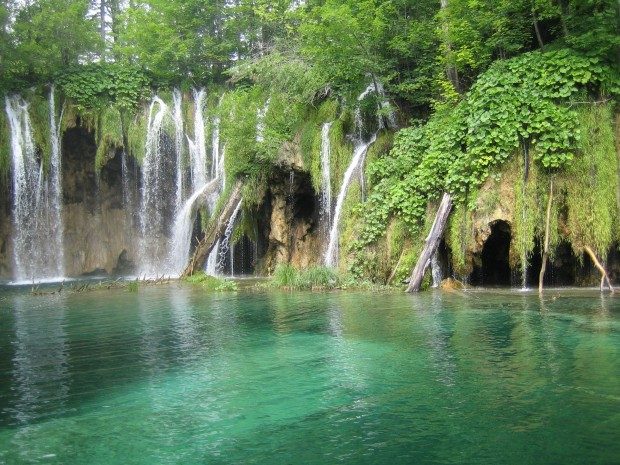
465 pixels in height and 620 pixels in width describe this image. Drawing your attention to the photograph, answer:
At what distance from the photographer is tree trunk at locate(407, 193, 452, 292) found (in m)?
13.3

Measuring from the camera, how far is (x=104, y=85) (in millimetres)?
24953

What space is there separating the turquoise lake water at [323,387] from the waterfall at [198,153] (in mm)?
14270

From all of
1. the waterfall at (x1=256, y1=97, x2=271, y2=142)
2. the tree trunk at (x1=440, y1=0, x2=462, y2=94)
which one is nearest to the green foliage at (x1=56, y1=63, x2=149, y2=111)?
the waterfall at (x1=256, y1=97, x2=271, y2=142)

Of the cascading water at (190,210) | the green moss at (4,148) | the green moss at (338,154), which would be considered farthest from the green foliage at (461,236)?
the green moss at (4,148)

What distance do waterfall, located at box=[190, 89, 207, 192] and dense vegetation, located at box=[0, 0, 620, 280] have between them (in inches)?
87.2

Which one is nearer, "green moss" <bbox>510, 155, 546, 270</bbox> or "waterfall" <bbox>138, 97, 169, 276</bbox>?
"green moss" <bbox>510, 155, 546, 270</bbox>

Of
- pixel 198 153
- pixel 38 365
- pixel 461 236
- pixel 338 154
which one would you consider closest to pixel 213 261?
pixel 198 153

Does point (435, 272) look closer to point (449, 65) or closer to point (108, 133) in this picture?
point (449, 65)

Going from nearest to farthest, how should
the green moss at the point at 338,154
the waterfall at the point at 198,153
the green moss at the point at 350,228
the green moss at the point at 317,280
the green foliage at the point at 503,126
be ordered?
the green foliage at the point at 503,126 < the green moss at the point at 317,280 < the green moss at the point at 350,228 < the green moss at the point at 338,154 < the waterfall at the point at 198,153

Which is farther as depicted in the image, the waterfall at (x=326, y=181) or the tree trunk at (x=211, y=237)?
the tree trunk at (x=211, y=237)

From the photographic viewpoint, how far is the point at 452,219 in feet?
43.8

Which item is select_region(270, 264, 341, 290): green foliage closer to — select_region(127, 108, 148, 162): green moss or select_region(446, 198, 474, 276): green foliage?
select_region(446, 198, 474, 276): green foliage

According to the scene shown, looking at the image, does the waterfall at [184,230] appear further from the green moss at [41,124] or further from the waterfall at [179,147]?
the green moss at [41,124]

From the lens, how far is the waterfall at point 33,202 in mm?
23438
